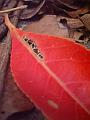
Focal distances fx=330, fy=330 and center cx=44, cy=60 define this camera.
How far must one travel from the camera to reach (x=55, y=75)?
1.13 meters

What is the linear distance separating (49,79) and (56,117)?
13 cm

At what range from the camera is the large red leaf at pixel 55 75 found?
1098mm

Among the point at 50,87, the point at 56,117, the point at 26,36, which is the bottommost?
the point at 56,117

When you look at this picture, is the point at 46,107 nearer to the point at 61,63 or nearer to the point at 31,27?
the point at 61,63

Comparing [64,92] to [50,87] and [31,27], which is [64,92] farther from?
[31,27]

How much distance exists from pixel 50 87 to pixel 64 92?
0.05 meters

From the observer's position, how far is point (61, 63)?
1.15m

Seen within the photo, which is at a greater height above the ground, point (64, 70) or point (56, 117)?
point (64, 70)

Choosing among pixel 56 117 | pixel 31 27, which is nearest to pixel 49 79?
pixel 56 117

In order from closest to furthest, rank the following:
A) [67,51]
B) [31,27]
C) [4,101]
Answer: [67,51]
[4,101]
[31,27]

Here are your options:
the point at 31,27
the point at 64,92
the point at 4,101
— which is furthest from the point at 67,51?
the point at 31,27

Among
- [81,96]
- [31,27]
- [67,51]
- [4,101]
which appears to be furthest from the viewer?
[31,27]

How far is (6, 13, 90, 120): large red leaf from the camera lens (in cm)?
110

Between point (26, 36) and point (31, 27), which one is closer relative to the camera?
point (26, 36)
